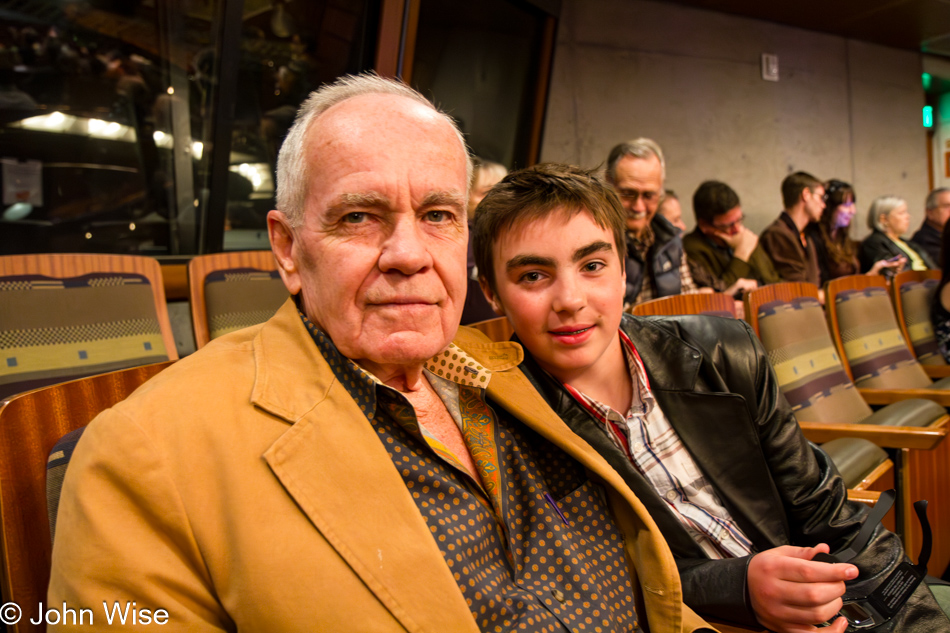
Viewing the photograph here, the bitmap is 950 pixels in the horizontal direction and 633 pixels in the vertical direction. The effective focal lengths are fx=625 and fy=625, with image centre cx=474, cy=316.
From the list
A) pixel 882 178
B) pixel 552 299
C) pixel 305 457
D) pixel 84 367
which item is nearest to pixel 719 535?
pixel 552 299

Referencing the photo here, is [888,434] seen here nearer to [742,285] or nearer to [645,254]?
[645,254]

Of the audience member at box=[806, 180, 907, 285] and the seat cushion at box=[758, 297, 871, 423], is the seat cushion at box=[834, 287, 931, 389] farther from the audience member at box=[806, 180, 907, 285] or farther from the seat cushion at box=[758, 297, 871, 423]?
the audience member at box=[806, 180, 907, 285]

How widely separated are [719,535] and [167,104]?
327 centimetres

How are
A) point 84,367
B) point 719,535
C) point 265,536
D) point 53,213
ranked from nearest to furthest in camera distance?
point 265,536
point 719,535
point 84,367
point 53,213

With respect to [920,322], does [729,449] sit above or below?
below

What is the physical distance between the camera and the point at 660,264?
280cm

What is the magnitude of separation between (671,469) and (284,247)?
818 mm

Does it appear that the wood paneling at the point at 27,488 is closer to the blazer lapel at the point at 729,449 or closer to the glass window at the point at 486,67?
the blazer lapel at the point at 729,449

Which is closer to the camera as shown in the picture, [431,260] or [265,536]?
[265,536]

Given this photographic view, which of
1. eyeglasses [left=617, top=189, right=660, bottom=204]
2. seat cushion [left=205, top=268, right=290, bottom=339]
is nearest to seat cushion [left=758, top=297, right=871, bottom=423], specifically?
eyeglasses [left=617, top=189, right=660, bottom=204]

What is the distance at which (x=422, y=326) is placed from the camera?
2.89 ft

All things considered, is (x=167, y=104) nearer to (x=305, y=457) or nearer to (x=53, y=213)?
(x=53, y=213)

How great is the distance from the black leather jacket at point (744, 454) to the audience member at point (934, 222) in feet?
18.9

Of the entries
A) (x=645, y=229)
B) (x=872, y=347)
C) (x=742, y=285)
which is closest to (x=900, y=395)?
(x=872, y=347)
